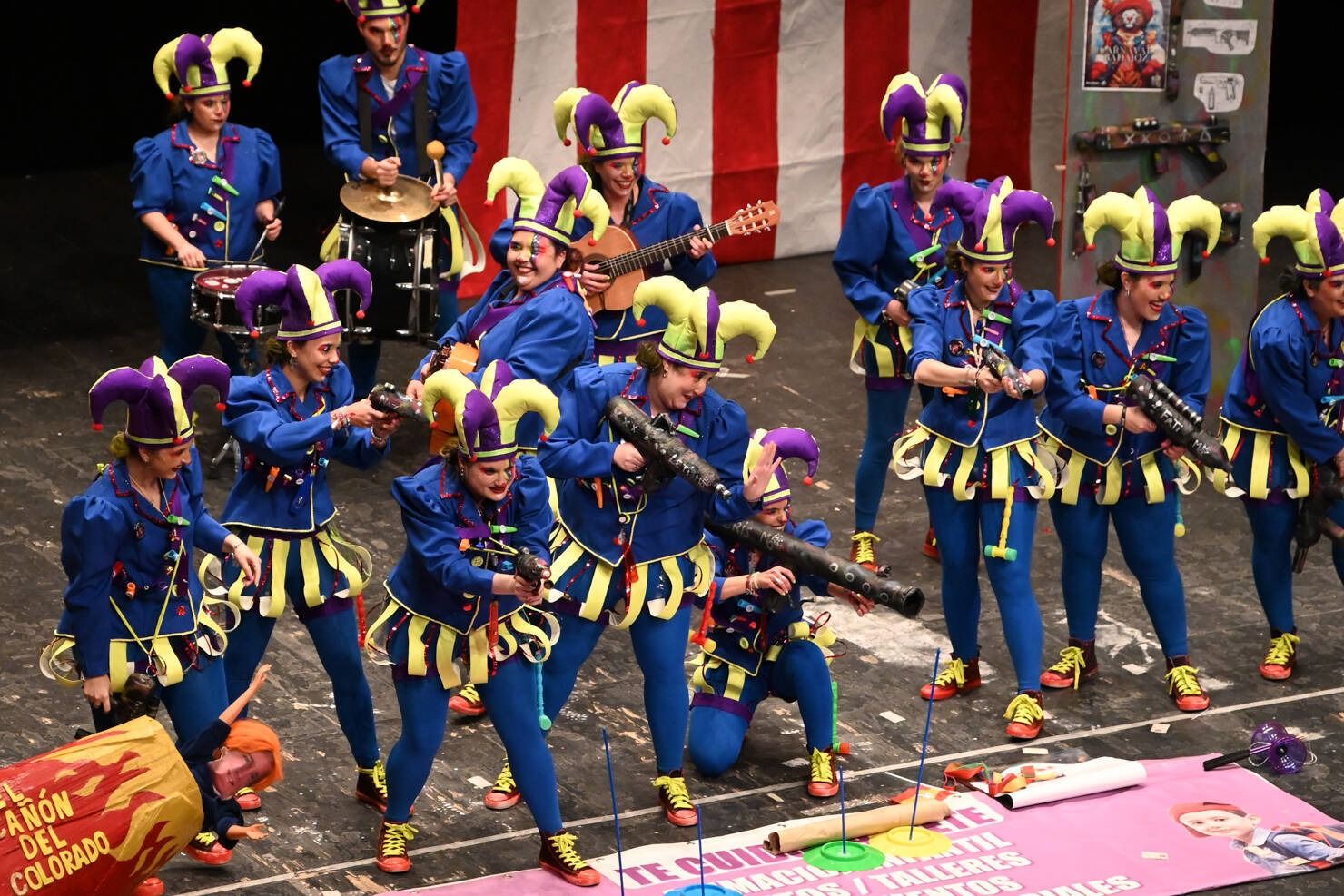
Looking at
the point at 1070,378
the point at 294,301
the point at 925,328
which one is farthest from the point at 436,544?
the point at 1070,378

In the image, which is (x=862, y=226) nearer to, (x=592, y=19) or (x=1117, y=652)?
(x=1117, y=652)

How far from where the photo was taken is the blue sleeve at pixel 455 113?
909 centimetres

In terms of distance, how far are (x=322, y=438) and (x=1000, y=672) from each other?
8.29ft

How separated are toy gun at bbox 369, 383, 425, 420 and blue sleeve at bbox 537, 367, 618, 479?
37 cm

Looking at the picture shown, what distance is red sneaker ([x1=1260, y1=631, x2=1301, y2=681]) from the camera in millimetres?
7441

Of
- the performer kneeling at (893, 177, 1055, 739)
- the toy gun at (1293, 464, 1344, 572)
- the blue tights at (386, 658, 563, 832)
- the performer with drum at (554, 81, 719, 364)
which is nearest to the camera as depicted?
the blue tights at (386, 658, 563, 832)

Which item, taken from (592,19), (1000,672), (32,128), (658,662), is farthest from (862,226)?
(32,128)

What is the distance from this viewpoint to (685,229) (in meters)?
8.10

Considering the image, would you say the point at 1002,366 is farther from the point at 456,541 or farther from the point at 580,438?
the point at 456,541

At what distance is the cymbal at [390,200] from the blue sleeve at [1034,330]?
269 centimetres

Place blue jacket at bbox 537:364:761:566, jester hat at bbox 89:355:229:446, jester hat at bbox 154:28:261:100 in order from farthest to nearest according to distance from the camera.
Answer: jester hat at bbox 154:28:261:100 → blue jacket at bbox 537:364:761:566 → jester hat at bbox 89:355:229:446

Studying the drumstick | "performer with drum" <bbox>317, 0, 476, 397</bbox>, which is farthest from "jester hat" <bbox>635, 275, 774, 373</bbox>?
the drumstick

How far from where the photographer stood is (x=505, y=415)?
5848mm

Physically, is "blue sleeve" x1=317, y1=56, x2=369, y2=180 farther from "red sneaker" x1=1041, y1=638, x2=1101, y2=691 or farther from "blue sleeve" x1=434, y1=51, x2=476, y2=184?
"red sneaker" x1=1041, y1=638, x2=1101, y2=691
